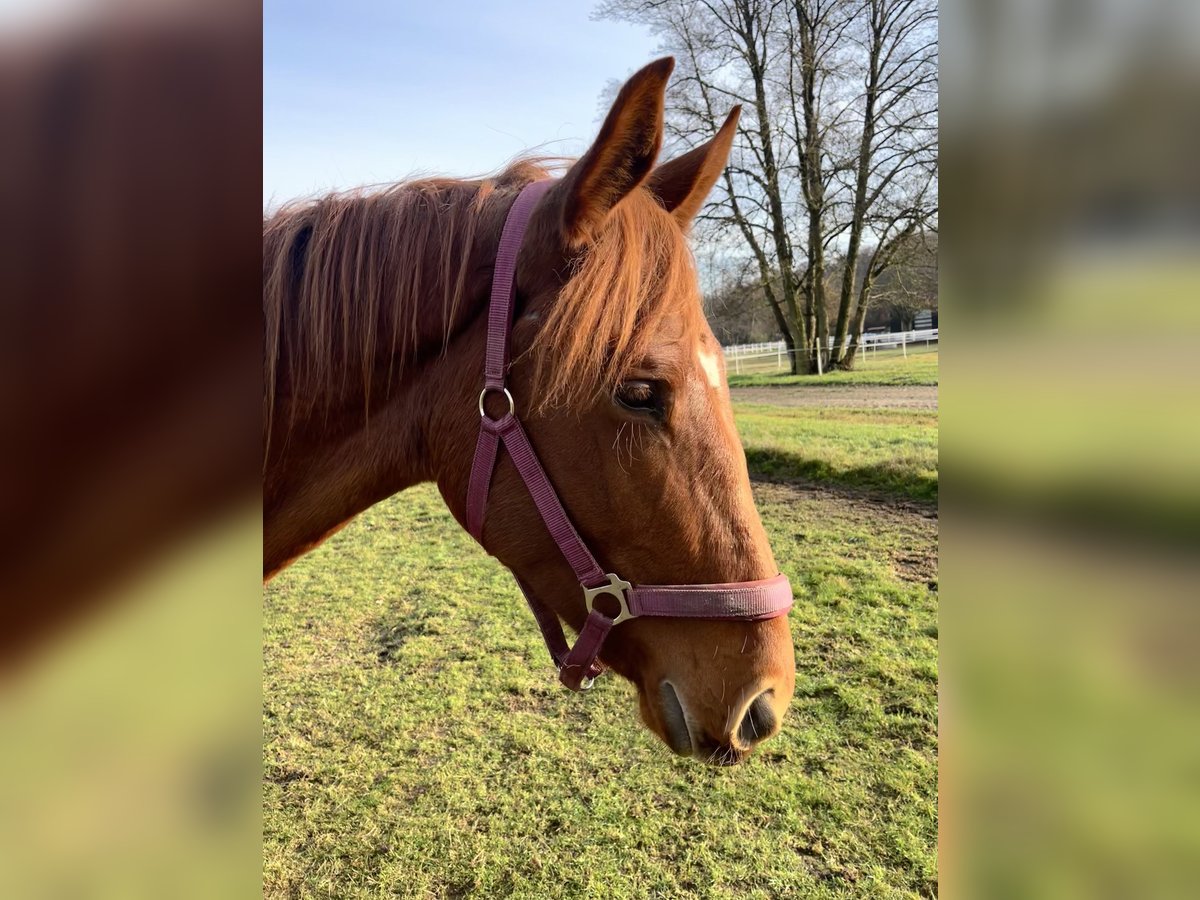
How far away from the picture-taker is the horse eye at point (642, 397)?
4.77ft

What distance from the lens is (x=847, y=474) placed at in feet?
25.5

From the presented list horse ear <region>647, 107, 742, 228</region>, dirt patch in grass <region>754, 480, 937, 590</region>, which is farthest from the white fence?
horse ear <region>647, 107, 742, 228</region>

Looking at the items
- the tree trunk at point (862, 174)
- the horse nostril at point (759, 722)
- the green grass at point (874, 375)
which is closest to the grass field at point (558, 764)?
the horse nostril at point (759, 722)

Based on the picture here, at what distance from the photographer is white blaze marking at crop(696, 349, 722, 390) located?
60.0 inches

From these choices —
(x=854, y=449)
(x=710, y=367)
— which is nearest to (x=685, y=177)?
(x=710, y=367)

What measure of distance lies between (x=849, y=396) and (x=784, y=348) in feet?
34.3

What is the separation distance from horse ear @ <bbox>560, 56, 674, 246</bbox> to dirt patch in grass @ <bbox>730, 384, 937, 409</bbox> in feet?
35.0

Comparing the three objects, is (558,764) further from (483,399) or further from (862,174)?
(862,174)

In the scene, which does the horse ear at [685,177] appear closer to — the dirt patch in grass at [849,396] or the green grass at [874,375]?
the dirt patch in grass at [849,396]

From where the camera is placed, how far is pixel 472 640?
4656 mm

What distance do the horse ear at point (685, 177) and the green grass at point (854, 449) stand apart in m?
5.95

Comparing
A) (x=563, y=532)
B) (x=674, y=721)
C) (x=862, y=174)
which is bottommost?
(x=674, y=721)
